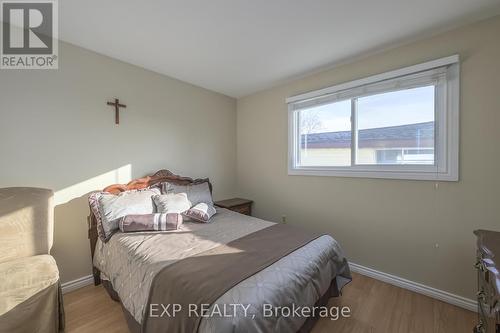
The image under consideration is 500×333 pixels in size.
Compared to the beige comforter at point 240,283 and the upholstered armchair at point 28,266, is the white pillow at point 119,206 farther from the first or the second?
the upholstered armchair at point 28,266

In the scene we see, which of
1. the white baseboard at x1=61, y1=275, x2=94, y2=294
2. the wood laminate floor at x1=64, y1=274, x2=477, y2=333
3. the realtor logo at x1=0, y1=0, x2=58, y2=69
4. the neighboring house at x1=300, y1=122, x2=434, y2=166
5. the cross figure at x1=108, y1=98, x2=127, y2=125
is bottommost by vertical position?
the wood laminate floor at x1=64, y1=274, x2=477, y2=333

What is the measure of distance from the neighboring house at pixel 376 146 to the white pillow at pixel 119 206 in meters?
1.99

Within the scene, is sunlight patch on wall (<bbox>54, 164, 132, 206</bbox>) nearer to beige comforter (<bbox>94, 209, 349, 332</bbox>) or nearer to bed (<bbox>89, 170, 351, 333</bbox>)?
bed (<bbox>89, 170, 351, 333</bbox>)

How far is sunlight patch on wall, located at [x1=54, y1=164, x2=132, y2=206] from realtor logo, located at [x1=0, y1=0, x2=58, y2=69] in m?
1.09

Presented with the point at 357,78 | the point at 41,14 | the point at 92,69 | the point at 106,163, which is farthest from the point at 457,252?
the point at 41,14

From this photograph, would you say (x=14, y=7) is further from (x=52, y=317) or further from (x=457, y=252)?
(x=457, y=252)

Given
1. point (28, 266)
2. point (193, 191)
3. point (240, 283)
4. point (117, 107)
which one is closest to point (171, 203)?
point (193, 191)

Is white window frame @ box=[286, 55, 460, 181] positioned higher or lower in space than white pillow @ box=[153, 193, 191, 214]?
higher

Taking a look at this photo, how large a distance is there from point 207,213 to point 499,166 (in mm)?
2530

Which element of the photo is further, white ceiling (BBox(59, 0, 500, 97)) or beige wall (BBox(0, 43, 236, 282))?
beige wall (BBox(0, 43, 236, 282))

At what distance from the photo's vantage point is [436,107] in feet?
6.41

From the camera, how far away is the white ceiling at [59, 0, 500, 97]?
158 cm

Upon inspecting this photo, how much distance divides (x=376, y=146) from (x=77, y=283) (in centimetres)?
334

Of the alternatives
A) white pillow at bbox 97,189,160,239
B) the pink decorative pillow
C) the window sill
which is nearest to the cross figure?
white pillow at bbox 97,189,160,239
